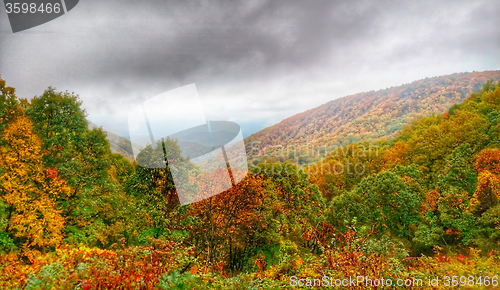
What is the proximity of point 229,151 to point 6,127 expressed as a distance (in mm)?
9190

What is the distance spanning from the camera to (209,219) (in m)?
10.9

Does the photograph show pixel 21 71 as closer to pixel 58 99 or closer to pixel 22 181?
pixel 58 99

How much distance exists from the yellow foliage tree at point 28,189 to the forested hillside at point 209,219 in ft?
0.14

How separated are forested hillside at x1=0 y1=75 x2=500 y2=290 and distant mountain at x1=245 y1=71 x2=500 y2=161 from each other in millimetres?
39855

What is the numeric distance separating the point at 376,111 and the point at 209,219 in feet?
329


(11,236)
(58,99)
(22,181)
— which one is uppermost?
(58,99)

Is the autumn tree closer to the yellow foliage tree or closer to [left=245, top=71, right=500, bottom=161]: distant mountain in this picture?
the yellow foliage tree

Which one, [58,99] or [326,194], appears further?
[326,194]

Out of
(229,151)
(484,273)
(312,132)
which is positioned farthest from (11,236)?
(312,132)

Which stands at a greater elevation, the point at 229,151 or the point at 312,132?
the point at 312,132

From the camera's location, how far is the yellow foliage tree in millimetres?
8656

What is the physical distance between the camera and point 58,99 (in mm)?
10766

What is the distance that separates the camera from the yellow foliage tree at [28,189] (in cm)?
866

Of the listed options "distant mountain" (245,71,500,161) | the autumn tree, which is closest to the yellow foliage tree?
the autumn tree
